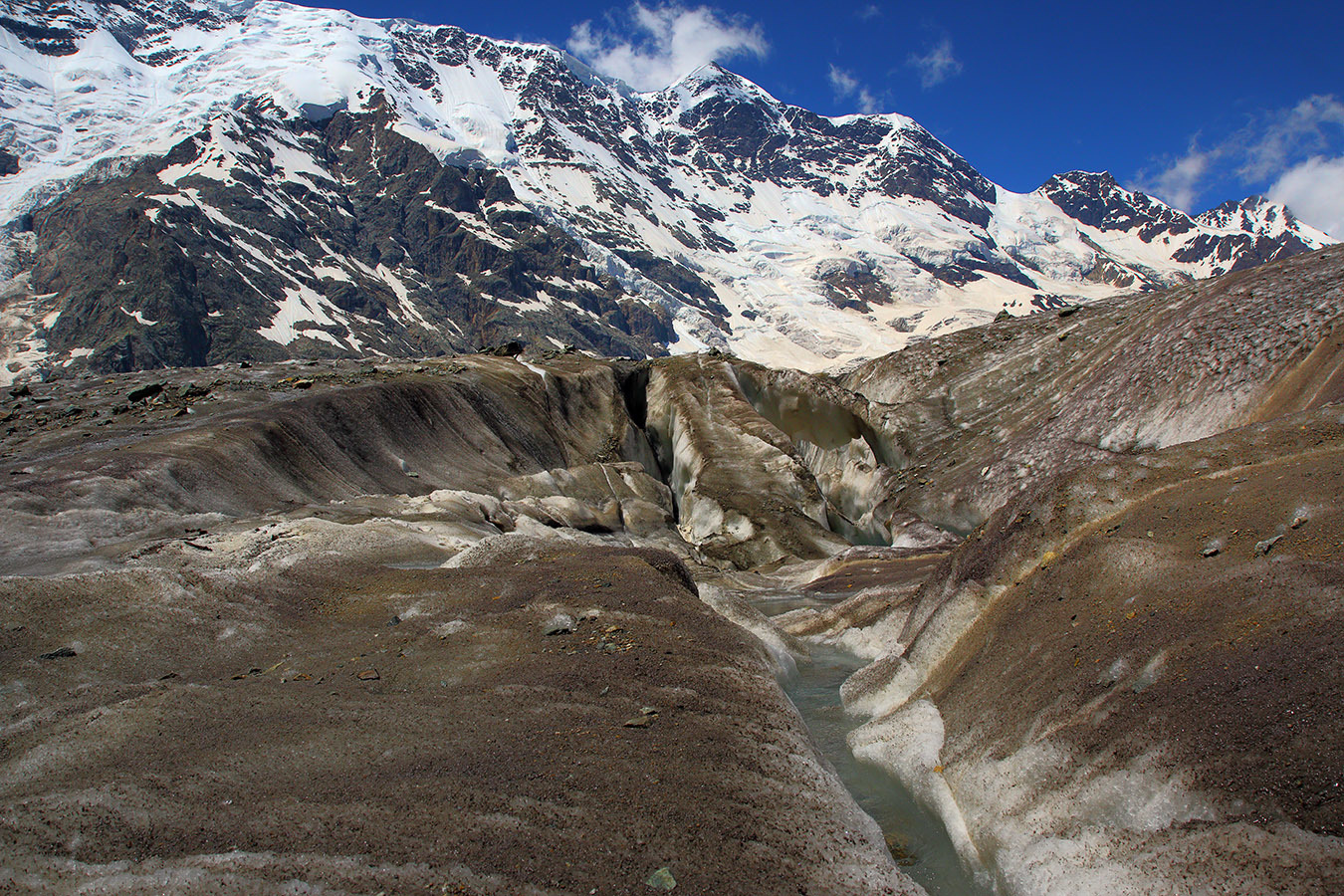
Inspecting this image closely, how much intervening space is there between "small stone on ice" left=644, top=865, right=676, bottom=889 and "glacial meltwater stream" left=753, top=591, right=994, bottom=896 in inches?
157

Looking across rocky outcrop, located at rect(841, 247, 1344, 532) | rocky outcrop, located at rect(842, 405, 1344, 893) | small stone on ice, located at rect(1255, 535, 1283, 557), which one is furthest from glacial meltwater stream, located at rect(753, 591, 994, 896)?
rocky outcrop, located at rect(841, 247, 1344, 532)

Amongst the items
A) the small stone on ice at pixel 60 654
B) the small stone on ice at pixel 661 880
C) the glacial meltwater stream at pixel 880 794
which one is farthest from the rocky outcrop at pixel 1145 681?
the small stone on ice at pixel 60 654

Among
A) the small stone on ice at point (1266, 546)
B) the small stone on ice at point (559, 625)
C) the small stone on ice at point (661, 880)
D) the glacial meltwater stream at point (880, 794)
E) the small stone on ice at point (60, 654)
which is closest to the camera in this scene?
the small stone on ice at point (661, 880)

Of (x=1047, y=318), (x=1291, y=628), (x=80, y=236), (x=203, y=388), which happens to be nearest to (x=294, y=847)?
(x=1291, y=628)

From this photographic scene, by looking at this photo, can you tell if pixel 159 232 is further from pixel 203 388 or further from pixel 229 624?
pixel 229 624

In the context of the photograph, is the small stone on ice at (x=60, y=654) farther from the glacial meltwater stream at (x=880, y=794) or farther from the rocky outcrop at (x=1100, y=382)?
the rocky outcrop at (x=1100, y=382)

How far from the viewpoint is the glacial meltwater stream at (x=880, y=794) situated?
9.71m

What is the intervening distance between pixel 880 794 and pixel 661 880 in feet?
19.1

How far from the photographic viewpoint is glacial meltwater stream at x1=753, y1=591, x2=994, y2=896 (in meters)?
9.71

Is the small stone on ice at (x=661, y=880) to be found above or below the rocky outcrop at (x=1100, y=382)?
below

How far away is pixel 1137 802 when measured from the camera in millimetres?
8078

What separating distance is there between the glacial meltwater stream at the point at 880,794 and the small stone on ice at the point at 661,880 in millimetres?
3997

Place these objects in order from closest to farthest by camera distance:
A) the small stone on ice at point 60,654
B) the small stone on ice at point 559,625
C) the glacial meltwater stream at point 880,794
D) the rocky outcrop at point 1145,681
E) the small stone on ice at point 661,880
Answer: the small stone on ice at point 661,880, the rocky outcrop at point 1145,681, the glacial meltwater stream at point 880,794, the small stone on ice at point 60,654, the small stone on ice at point 559,625

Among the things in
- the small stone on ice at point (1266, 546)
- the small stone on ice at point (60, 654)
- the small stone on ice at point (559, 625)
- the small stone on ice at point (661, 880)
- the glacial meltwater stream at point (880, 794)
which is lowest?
the glacial meltwater stream at point (880, 794)
